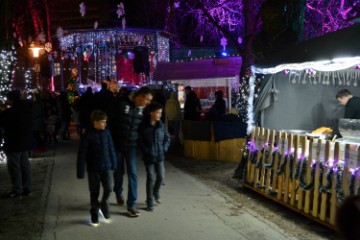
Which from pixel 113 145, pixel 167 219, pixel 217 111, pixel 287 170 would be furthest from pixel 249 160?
pixel 217 111

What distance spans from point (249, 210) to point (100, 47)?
19.3 metres

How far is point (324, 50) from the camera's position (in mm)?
7184

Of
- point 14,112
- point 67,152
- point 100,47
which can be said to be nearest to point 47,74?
point 100,47

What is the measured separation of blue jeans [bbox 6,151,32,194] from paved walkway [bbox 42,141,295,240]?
0.49 m

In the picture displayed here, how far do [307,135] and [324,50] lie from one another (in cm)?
151

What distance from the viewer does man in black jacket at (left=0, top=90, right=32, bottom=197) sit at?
7.70 m

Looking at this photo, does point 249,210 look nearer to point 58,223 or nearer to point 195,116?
point 58,223

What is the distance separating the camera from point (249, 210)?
711 cm

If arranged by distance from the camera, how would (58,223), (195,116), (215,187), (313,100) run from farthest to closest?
(195,116), (313,100), (215,187), (58,223)

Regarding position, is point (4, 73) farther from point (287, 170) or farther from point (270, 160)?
point (287, 170)

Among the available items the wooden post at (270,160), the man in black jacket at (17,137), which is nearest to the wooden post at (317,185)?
the wooden post at (270,160)

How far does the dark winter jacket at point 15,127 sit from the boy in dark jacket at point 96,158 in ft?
7.31

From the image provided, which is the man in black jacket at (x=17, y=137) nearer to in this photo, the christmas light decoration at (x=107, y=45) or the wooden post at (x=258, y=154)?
the wooden post at (x=258, y=154)

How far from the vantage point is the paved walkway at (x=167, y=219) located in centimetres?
577
